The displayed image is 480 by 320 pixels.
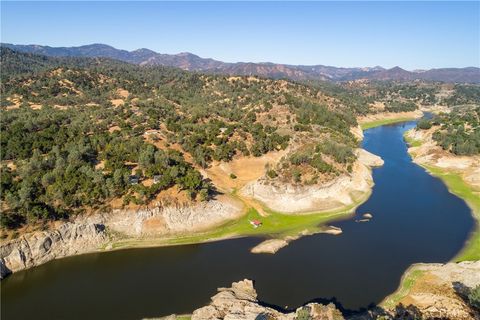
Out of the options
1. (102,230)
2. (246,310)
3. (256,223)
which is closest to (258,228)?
(256,223)

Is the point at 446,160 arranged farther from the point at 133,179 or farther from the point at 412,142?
the point at 133,179

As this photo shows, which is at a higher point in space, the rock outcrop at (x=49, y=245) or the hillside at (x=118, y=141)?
the hillside at (x=118, y=141)

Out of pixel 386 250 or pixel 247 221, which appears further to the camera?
pixel 247 221

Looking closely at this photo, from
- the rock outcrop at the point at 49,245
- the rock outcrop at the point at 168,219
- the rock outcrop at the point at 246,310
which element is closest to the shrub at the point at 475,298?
the rock outcrop at the point at 246,310

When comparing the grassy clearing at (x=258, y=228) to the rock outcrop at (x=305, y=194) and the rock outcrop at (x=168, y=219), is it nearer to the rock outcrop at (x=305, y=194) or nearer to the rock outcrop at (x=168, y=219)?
the rock outcrop at (x=168, y=219)

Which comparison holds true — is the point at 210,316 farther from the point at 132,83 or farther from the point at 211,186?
the point at 132,83

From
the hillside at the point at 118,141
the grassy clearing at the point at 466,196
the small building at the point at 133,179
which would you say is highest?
the hillside at the point at 118,141

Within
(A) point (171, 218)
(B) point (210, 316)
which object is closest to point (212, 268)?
(B) point (210, 316)
